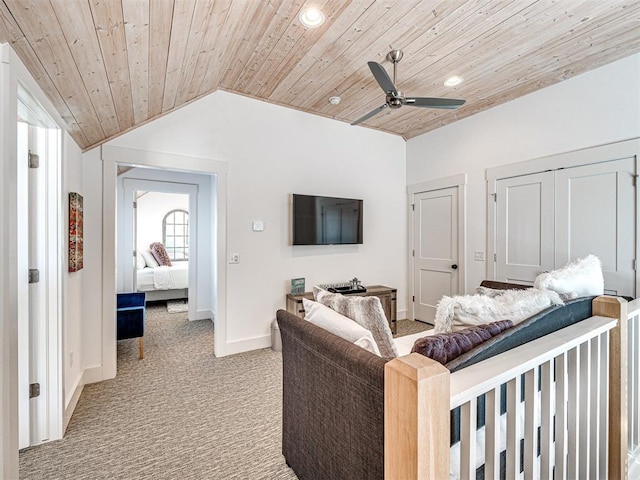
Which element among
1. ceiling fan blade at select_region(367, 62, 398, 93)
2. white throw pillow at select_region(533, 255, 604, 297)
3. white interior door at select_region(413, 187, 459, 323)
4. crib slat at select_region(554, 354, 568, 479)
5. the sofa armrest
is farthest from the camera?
white interior door at select_region(413, 187, 459, 323)

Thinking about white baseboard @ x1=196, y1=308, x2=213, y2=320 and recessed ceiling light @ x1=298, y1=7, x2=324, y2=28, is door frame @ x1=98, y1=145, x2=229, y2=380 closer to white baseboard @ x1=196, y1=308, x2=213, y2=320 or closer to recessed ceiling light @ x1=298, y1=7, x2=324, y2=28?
recessed ceiling light @ x1=298, y1=7, x2=324, y2=28

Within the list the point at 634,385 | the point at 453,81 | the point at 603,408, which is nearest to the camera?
the point at 603,408

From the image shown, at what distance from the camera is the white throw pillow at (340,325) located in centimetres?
134

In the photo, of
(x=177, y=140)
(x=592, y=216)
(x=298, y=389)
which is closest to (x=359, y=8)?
(x=177, y=140)

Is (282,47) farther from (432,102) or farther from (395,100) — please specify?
(432,102)

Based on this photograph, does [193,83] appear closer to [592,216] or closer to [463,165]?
[463,165]

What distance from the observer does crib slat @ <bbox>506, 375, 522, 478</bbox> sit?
0.91 metres

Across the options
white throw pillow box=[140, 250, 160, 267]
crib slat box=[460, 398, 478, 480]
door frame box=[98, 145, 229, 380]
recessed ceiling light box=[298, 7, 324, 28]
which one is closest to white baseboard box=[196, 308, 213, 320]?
door frame box=[98, 145, 229, 380]

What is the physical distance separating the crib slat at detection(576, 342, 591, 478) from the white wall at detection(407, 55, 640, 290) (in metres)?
2.52

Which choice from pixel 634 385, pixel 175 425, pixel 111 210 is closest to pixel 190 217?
pixel 111 210

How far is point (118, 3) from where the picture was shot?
1347 millimetres

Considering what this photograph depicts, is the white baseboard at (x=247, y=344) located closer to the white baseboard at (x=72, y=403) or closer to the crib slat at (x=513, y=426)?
the white baseboard at (x=72, y=403)

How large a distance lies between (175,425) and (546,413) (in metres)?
2.18

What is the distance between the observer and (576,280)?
210 centimetres
